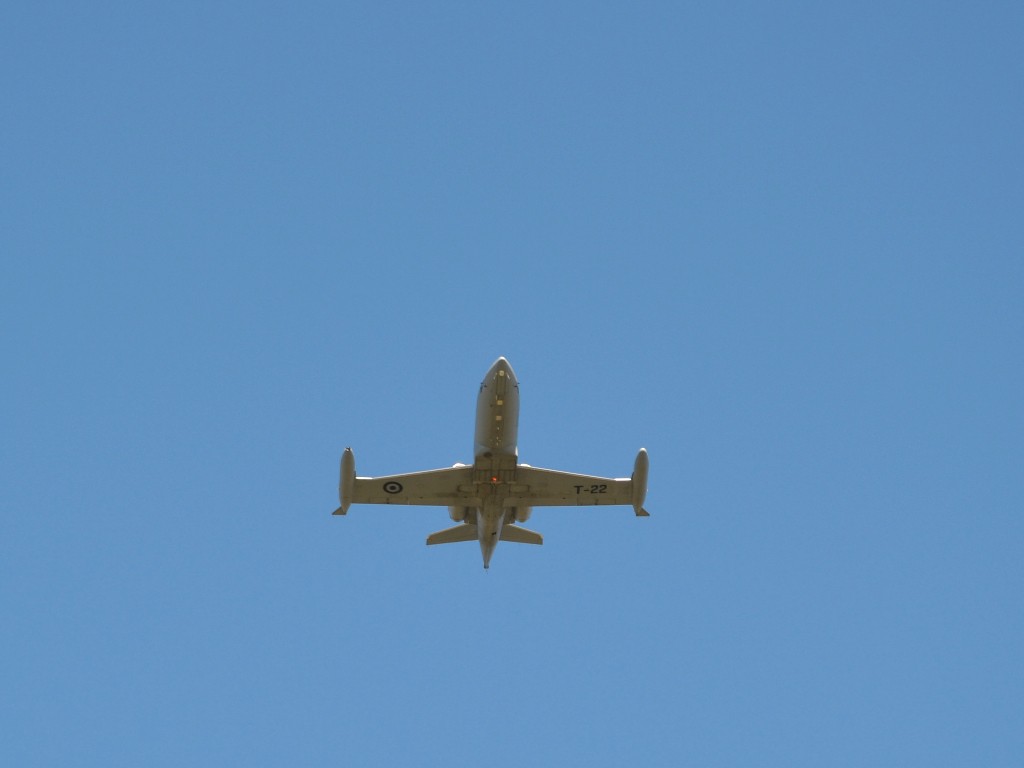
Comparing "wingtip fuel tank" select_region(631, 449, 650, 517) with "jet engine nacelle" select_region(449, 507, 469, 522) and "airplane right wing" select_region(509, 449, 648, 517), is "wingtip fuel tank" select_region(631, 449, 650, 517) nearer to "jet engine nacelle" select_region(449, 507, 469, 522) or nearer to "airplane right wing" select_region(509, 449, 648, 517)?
"airplane right wing" select_region(509, 449, 648, 517)

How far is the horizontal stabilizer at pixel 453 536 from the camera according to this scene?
8469 cm

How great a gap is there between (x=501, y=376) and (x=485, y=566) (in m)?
12.1

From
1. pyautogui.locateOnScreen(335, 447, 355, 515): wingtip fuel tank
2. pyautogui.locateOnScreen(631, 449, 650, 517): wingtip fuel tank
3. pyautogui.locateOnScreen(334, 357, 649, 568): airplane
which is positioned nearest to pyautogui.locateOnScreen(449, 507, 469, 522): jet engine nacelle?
pyautogui.locateOnScreen(334, 357, 649, 568): airplane

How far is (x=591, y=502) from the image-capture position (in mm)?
81875

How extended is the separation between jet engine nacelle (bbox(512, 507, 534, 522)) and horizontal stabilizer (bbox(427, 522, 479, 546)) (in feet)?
10.2

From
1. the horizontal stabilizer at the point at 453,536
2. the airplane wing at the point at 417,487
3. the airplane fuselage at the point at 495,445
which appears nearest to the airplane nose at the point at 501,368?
the airplane fuselage at the point at 495,445

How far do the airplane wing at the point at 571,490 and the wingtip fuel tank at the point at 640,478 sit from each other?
780mm

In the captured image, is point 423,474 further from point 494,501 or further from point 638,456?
point 638,456

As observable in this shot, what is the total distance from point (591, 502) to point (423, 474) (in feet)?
28.5

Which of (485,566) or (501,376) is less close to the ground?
(501,376)

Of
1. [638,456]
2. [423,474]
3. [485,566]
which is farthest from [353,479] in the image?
[638,456]

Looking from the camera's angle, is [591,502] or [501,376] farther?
[591,502]

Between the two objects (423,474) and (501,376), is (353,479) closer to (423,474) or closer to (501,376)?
(423,474)

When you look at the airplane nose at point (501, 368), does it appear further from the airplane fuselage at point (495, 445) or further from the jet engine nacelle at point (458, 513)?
the jet engine nacelle at point (458, 513)
